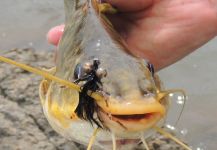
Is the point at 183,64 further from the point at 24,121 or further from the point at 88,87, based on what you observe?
the point at 88,87

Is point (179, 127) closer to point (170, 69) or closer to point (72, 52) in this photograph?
point (170, 69)

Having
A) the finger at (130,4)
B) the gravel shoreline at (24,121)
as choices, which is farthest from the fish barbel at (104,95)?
the finger at (130,4)

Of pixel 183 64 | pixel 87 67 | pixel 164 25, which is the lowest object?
pixel 183 64

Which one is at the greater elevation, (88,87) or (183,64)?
(88,87)

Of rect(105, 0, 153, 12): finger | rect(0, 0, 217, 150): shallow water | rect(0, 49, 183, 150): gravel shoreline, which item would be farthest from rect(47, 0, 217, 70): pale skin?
rect(0, 0, 217, 150): shallow water

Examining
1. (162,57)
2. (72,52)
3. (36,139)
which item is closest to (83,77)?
(72,52)

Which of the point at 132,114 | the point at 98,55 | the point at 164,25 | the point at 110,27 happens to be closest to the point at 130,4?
the point at 164,25

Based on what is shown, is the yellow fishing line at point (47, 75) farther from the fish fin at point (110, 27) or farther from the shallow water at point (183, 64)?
the shallow water at point (183, 64)
